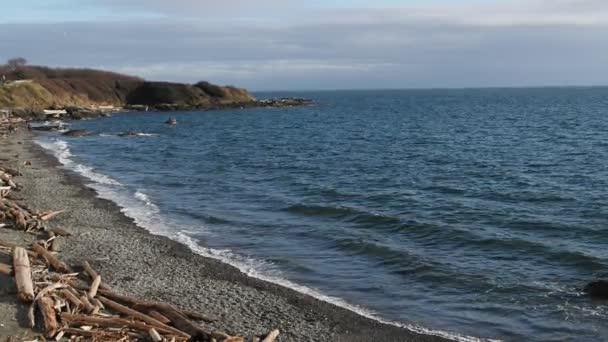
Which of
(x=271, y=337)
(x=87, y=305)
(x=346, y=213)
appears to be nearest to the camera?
(x=271, y=337)

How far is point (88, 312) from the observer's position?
38.1ft

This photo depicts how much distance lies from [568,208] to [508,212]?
101 inches

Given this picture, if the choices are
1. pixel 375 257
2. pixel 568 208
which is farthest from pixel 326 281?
pixel 568 208

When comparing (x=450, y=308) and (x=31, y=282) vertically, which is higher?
(x=31, y=282)

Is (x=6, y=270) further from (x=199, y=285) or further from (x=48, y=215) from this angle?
(x=48, y=215)

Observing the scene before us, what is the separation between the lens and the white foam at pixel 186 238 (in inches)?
562

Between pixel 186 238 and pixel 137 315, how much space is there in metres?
9.98

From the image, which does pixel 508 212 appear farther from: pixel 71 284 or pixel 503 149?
pixel 503 149

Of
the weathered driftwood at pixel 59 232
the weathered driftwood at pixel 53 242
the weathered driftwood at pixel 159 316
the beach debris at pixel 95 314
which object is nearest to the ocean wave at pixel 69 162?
the weathered driftwood at pixel 59 232

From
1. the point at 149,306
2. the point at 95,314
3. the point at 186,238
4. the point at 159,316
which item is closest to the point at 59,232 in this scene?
the point at 186,238

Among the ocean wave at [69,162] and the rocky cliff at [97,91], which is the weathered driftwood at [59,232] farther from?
the rocky cliff at [97,91]

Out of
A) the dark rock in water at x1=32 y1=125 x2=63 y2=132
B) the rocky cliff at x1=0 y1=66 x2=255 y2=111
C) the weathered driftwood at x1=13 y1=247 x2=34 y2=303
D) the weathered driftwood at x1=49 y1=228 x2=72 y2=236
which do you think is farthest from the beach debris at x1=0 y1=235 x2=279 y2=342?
the rocky cliff at x1=0 y1=66 x2=255 y2=111

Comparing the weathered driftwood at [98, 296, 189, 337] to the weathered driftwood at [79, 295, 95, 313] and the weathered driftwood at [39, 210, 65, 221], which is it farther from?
the weathered driftwood at [39, 210, 65, 221]

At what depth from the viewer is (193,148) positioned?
55.0m
